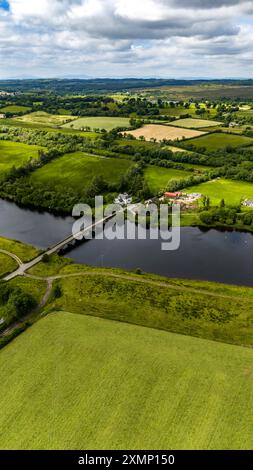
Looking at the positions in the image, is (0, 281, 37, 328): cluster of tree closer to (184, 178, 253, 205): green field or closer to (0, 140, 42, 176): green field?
(184, 178, 253, 205): green field

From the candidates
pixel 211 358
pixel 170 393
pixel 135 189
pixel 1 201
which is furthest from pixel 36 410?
pixel 1 201

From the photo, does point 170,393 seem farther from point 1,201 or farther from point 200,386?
point 1,201

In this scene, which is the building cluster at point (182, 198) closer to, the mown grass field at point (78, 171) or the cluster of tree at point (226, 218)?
the cluster of tree at point (226, 218)

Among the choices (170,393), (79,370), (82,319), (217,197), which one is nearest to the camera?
(170,393)

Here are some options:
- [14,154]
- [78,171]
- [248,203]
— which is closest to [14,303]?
[248,203]

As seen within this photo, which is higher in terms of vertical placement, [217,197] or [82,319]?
[217,197]

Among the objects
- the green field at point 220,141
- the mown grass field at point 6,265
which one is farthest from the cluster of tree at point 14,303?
the green field at point 220,141

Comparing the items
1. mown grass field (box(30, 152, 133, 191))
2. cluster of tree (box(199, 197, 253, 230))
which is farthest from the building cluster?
mown grass field (box(30, 152, 133, 191))

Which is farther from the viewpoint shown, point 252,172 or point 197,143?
point 197,143
